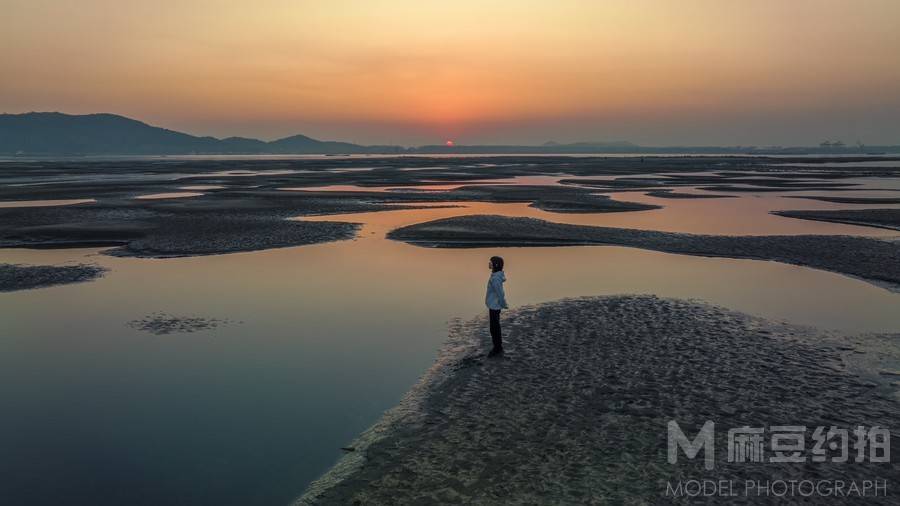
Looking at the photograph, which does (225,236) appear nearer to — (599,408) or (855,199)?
(599,408)

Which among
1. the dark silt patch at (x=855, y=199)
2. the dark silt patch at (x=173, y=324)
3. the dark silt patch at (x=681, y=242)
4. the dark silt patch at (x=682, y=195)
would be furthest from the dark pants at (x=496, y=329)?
the dark silt patch at (x=855, y=199)

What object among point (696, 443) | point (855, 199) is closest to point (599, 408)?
point (696, 443)

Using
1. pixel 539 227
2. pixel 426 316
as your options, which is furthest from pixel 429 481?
pixel 539 227

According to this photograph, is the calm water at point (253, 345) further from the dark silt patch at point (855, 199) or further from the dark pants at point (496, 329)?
the dark silt patch at point (855, 199)

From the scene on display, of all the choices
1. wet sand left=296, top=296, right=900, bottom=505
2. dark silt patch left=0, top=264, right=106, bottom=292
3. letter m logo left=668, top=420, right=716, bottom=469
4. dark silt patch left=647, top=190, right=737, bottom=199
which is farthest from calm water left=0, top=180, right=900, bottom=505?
dark silt patch left=647, top=190, right=737, bottom=199

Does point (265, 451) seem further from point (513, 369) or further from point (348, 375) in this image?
point (513, 369)

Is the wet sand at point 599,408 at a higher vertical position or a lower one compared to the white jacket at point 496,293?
lower
